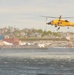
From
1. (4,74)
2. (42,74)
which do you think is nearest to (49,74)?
(42,74)

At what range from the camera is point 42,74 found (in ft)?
311

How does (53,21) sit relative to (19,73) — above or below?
above

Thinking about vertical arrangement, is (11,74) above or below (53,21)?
below

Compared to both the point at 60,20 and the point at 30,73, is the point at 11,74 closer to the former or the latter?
the point at 30,73

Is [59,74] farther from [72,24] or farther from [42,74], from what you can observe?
[72,24]

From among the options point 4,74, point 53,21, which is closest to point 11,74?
point 4,74

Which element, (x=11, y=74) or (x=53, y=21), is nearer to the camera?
(x=11, y=74)

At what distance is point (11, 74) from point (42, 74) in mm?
5045

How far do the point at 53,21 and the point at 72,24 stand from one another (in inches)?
184

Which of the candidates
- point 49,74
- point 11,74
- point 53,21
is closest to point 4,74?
point 11,74

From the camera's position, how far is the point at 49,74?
9494 cm

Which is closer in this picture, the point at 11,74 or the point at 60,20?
the point at 11,74

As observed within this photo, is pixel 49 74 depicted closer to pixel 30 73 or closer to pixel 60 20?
pixel 30 73

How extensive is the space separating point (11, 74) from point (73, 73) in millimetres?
10196
